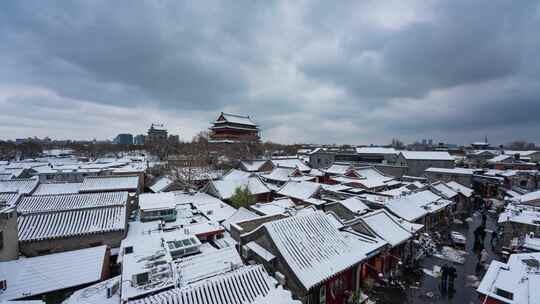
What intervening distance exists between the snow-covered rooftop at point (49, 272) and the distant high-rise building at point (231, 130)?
131 feet

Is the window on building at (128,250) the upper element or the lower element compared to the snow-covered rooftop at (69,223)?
lower

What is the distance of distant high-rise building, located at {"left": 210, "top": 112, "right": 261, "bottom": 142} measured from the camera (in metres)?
49.3

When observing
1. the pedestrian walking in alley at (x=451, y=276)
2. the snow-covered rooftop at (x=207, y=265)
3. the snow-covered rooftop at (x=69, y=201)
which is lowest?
the pedestrian walking in alley at (x=451, y=276)

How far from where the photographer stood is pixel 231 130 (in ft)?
165

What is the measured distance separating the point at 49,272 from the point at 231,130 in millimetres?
42976

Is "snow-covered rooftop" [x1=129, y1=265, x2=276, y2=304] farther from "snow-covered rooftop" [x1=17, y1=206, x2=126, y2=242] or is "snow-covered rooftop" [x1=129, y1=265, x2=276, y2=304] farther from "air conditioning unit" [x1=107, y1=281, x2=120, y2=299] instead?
"snow-covered rooftop" [x1=17, y1=206, x2=126, y2=242]

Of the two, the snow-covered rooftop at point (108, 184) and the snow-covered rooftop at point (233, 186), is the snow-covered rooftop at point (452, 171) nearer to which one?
the snow-covered rooftop at point (233, 186)

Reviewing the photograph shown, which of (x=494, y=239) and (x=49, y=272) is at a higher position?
(x=49, y=272)

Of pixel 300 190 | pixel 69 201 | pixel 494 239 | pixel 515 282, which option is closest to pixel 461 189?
pixel 494 239

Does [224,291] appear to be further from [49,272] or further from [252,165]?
[252,165]

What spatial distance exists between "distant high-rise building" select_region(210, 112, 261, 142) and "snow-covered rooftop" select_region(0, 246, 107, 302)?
39904mm

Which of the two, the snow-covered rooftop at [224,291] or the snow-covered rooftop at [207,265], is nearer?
the snow-covered rooftop at [224,291]

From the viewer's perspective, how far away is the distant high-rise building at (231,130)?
49.3 metres

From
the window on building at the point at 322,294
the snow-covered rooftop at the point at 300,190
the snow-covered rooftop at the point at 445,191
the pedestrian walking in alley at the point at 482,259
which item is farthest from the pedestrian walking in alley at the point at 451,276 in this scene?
the snow-covered rooftop at the point at 445,191
